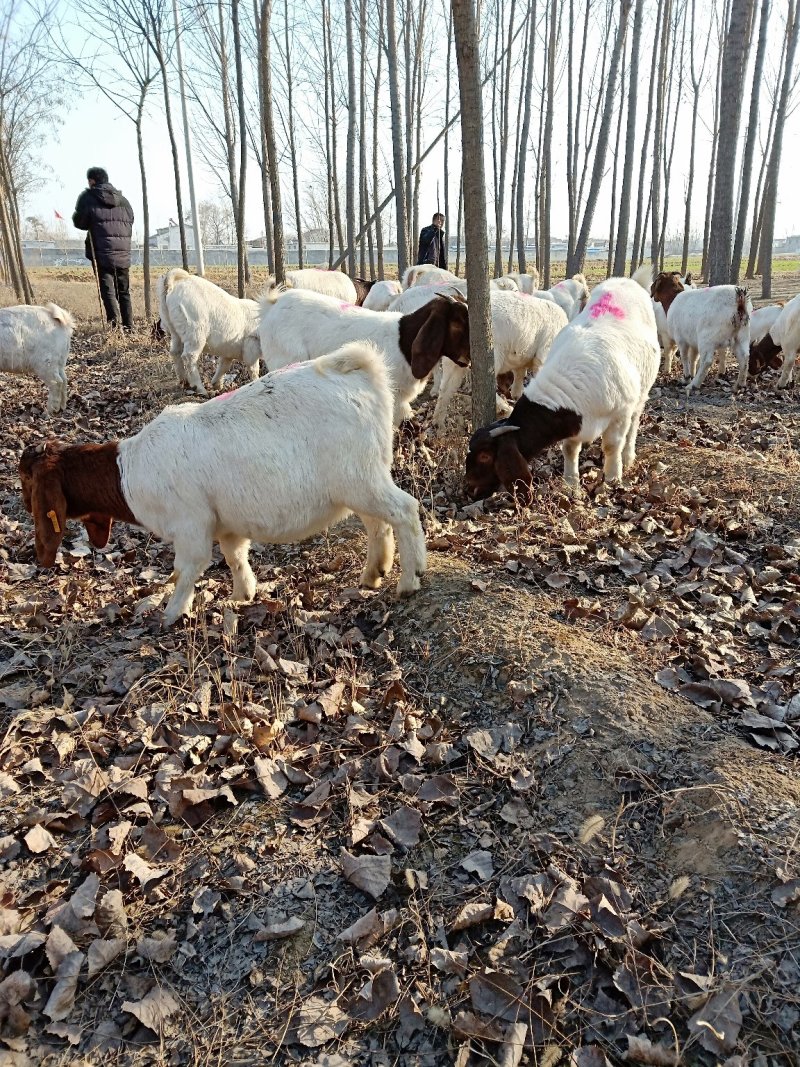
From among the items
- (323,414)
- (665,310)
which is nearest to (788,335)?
(665,310)

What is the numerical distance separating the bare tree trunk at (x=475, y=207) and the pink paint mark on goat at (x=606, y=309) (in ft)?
4.27

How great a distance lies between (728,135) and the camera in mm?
12086

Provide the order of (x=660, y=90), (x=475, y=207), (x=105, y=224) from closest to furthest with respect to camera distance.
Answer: (x=475, y=207)
(x=105, y=224)
(x=660, y=90)

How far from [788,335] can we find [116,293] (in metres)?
12.2

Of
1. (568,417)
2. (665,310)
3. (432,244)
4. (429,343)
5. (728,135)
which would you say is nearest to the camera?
(568,417)

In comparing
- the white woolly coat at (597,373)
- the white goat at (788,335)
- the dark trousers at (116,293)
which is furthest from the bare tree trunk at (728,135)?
the dark trousers at (116,293)

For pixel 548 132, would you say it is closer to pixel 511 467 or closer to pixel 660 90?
pixel 660 90

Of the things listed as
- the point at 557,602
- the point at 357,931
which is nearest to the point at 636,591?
the point at 557,602

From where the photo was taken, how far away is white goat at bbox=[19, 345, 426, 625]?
4273 millimetres

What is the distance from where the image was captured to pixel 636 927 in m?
2.35

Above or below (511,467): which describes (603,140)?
above

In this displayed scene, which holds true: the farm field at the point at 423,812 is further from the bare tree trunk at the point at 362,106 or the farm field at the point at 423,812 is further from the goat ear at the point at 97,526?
the bare tree trunk at the point at 362,106

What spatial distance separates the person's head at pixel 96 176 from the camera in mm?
12484

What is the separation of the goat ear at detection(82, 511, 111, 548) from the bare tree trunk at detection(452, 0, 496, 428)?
332cm
